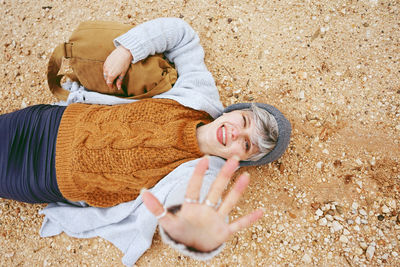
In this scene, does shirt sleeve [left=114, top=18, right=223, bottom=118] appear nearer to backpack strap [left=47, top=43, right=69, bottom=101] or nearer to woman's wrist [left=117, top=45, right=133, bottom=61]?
woman's wrist [left=117, top=45, right=133, bottom=61]

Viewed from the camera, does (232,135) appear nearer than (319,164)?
Yes

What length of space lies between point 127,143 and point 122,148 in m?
0.05

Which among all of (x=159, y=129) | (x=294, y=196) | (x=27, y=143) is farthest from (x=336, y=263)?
(x=27, y=143)

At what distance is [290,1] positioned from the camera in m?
2.42

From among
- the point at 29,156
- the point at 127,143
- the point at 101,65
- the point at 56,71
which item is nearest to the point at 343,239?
the point at 127,143

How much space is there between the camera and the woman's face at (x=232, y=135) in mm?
1748

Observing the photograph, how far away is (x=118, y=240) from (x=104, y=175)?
0.63 metres

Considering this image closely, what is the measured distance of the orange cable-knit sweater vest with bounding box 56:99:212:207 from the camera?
181 centimetres

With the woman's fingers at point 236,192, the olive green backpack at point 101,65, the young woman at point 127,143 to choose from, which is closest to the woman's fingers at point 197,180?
the woman's fingers at point 236,192

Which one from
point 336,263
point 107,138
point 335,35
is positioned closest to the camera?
point 107,138

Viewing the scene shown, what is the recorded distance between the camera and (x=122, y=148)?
5.93ft

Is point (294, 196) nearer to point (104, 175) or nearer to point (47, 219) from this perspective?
point (104, 175)

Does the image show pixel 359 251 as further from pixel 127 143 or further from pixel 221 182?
pixel 127 143

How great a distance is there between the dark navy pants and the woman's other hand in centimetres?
52
